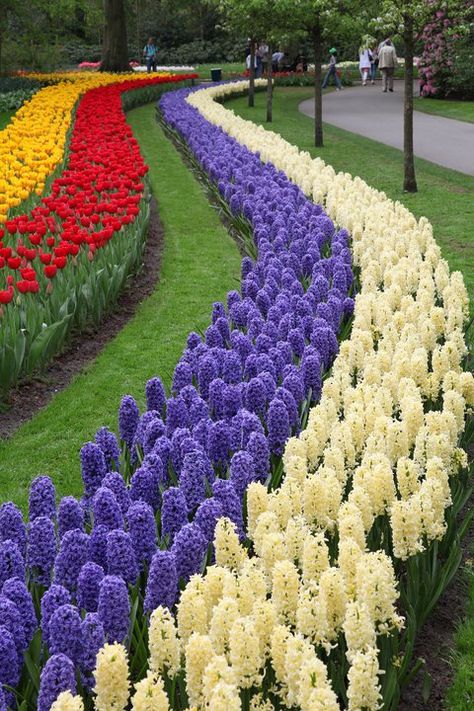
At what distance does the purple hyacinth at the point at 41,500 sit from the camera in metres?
4.15

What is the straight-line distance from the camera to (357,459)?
468 cm

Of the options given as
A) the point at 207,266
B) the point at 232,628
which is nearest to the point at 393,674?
the point at 232,628

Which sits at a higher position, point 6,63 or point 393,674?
point 6,63

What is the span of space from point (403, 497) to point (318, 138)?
17.3m

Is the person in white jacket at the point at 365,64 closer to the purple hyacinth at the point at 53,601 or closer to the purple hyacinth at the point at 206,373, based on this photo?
the purple hyacinth at the point at 206,373

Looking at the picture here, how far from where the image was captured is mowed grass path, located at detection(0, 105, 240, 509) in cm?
611

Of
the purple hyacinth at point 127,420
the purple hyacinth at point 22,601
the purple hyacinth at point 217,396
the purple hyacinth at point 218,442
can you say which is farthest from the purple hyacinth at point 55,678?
the purple hyacinth at point 217,396

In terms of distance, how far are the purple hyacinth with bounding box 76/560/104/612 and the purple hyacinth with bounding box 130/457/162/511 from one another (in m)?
0.77

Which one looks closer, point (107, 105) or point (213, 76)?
point (107, 105)

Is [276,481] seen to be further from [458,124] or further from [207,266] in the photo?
[458,124]

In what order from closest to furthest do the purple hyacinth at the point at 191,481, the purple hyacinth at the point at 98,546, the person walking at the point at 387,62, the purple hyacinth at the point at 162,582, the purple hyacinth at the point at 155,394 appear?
1. the purple hyacinth at the point at 162,582
2. the purple hyacinth at the point at 98,546
3. the purple hyacinth at the point at 191,481
4. the purple hyacinth at the point at 155,394
5. the person walking at the point at 387,62

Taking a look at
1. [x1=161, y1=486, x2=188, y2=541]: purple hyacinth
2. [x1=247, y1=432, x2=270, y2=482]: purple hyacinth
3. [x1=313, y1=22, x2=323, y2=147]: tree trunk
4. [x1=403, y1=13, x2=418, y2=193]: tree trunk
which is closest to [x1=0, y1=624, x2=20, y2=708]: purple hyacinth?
[x1=161, y1=486, x2=188, y2=541]: purple hyacinth

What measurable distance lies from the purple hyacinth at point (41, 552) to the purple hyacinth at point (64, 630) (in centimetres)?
68

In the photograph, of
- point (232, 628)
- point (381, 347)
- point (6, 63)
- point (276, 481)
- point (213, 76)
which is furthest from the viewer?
point (213, 76)
